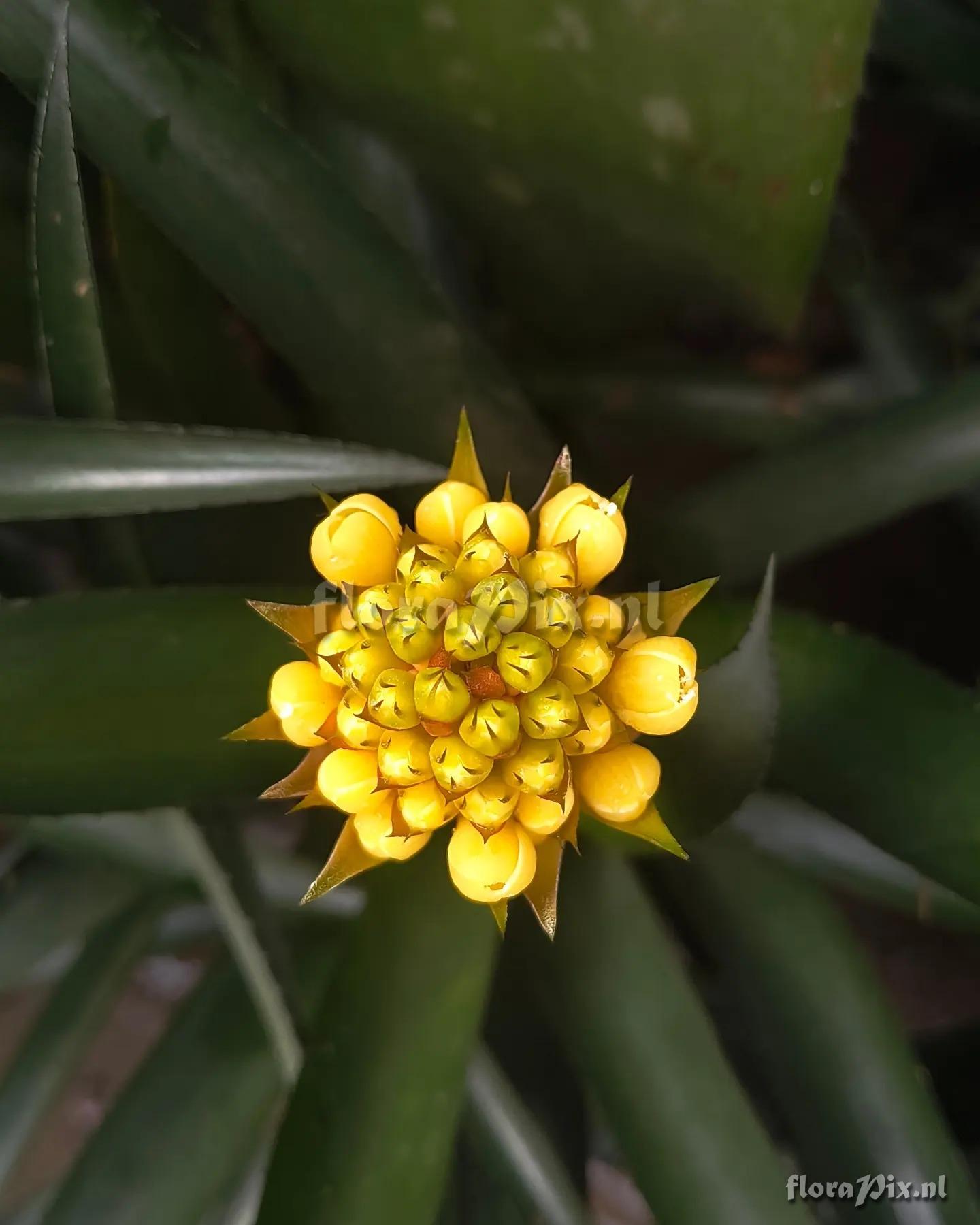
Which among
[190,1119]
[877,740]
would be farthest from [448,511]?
[190,1119]

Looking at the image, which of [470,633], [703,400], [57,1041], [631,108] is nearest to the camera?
[470,633]

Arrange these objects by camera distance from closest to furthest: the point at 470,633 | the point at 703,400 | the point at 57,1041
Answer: the point at 470,633 < the point at 57,1041 < the point at 703,400

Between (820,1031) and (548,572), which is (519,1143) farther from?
(548,572)

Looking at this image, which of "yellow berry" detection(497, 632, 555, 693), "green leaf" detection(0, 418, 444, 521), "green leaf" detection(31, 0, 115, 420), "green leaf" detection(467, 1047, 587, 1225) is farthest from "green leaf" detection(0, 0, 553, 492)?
"green leaf" detection(467, 1047, 587, 1225)

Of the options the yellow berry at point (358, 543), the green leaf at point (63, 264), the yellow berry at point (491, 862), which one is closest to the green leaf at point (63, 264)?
the green leaf at point (63, 264)

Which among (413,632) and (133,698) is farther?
(133,698)

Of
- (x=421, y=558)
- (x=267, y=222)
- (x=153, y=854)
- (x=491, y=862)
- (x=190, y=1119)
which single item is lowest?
(x=190, y=1119)

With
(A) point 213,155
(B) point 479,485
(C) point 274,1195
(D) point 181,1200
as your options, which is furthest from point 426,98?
(D) point 181,1200
